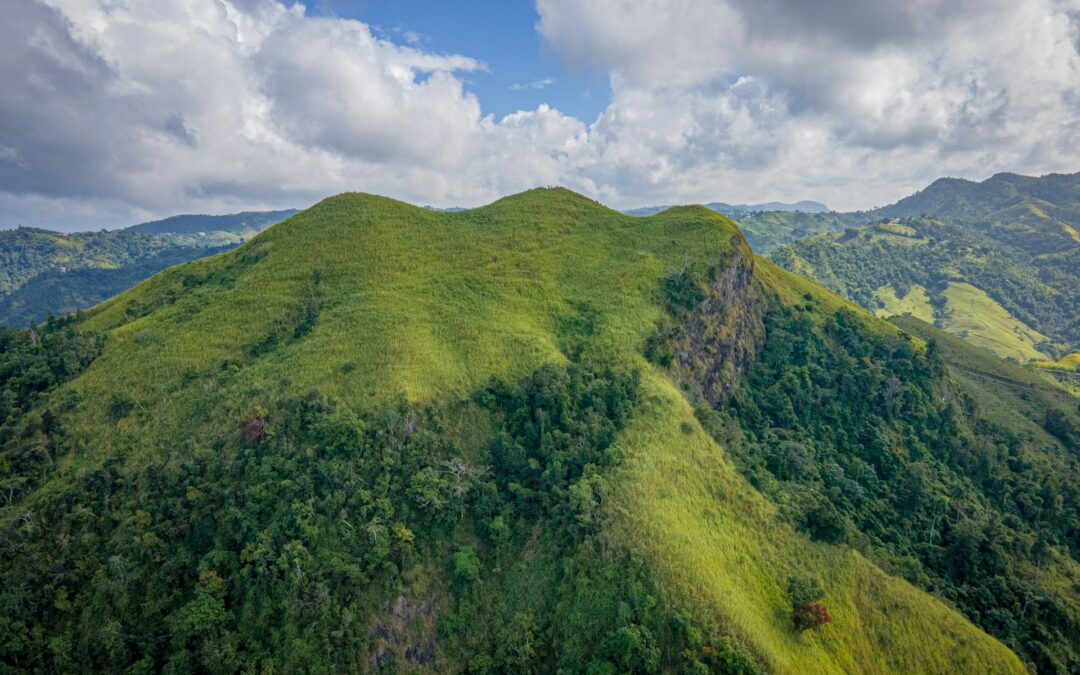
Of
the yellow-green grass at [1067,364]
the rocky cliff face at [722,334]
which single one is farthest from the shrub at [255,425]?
the yellow-green grass at [1067,364]

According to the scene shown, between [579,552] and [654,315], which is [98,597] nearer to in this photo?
[579,552]

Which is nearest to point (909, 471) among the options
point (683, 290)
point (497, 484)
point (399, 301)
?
point (683, 290)

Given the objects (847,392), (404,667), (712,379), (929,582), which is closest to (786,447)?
(712,379)

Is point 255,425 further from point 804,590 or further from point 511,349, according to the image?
point 804,590

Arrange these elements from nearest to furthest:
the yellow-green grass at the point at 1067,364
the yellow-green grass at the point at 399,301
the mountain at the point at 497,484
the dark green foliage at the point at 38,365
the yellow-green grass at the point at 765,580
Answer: the yellow-green grass at the point at 765,580 < the mountain at the point at 497,484 < the yellow-green grass at the point at 399,301 < the dark green foliage at the point at 38,365 < the yellow-green grass at the point at 1067,364

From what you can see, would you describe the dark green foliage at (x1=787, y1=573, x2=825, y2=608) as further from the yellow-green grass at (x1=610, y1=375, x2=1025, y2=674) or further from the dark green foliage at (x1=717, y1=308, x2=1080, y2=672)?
the dark green foliage at (x1=717, y1=308, x2=1080, y2=672)

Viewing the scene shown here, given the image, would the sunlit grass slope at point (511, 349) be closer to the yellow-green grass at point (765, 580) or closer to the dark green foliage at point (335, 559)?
the yellow-green grass at point (765, 580)
